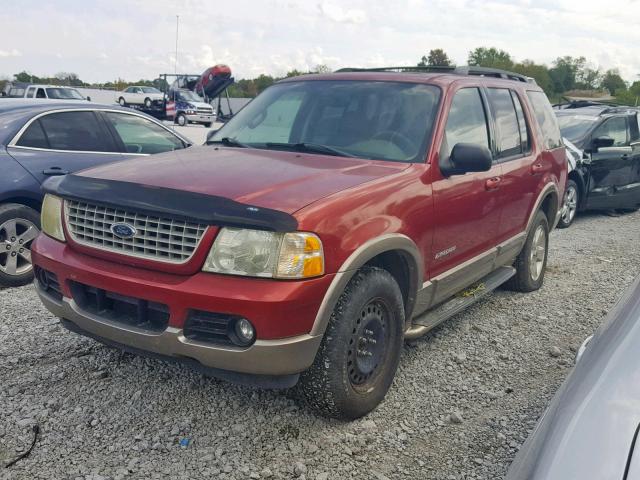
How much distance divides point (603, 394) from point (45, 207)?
307cm

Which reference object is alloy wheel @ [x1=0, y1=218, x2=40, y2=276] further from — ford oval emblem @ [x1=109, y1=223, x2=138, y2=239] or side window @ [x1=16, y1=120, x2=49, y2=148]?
ford oval emblem @ [x1=109, y1=223, x2=138, y2=239]

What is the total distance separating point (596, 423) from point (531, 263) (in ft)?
14.9

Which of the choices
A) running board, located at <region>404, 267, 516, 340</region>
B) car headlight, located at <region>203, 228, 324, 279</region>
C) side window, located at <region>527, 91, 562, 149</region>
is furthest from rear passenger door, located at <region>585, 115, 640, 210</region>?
car headlight, located at <region>203, 228, 324, 279</region>

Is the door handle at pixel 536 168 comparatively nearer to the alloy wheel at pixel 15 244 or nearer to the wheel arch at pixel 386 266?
the wheel arch at pixel 386 266

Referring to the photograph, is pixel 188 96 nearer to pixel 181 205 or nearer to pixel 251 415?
pixel 251 415

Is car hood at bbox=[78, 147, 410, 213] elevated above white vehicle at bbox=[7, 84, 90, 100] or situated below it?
below

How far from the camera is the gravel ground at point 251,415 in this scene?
2.97m

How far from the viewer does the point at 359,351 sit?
330cm

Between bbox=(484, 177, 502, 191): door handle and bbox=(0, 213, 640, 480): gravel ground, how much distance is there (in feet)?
A: 3.67

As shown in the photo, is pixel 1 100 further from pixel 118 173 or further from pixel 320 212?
pixel 320 212

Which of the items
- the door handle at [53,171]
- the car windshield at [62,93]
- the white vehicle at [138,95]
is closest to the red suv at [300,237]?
the door handle at [53,171]

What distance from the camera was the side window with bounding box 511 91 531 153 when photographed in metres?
5.23

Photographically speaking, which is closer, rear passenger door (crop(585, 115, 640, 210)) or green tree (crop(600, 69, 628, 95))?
rear passenger door (crop(585, 115, 640, 210))

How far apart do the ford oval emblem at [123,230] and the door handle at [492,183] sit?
244 cm
